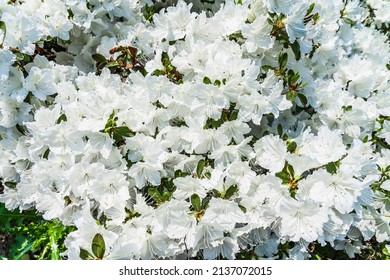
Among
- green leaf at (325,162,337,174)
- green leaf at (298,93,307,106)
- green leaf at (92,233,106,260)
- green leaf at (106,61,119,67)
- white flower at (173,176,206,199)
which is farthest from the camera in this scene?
green leaf at (106,61,119,67)

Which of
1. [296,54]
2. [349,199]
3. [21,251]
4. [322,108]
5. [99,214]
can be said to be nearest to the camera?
[349,199]

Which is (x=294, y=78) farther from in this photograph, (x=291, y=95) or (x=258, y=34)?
(x=258, y=34)

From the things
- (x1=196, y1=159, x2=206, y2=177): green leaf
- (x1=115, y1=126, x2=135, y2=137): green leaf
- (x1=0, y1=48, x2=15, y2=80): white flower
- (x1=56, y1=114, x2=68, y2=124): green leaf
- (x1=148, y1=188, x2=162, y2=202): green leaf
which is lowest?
(x1=148, y1=188, x2=162, y2=202): green leaf

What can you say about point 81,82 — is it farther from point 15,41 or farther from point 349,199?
point 349,199

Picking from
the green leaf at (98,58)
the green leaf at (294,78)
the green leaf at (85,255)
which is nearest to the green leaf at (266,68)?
the green leaf at (294,78)

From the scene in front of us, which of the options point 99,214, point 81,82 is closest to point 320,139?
point 99,214

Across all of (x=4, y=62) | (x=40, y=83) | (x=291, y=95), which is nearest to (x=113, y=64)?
(x=40, y=83)

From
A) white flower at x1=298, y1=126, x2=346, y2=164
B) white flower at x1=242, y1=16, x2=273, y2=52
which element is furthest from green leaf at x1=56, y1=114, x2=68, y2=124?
white flower at x1=298, y1=126, x2=346, y2=164

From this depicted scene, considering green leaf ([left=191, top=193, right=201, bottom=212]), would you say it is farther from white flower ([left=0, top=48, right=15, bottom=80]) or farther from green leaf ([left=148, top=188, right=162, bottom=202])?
white flower ([left=0, top=48, right=15, bottom=80])
